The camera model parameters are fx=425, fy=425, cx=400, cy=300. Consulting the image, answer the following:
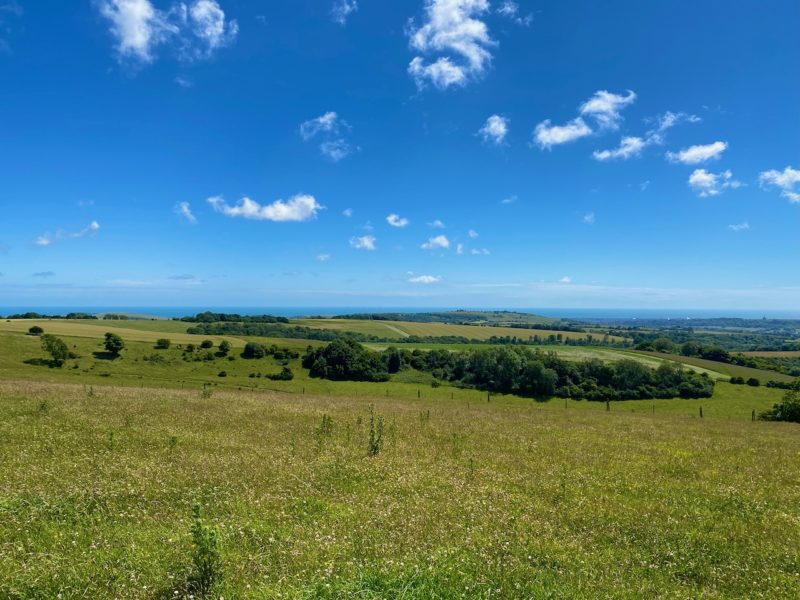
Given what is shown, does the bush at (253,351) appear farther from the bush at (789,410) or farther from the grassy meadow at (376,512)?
the bush at (789,410)

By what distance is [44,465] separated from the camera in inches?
451

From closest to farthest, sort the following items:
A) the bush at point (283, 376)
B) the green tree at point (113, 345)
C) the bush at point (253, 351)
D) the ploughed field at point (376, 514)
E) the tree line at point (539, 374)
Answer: the ploughed field at point (376, 514)
the green tree at point (113, 345)
the bush at point (283, 376)
the tree line at point (539, 374)
the bush at point (253, 351)

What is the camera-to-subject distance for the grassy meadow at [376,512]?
6.45 m

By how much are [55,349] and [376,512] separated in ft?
266

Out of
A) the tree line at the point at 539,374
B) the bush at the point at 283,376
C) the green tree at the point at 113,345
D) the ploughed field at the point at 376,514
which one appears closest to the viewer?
the ploughed field at the point at 376,514

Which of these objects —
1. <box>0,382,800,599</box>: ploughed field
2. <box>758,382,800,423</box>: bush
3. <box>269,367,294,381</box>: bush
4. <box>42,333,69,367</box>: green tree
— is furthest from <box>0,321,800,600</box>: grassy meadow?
<box>269,367,294,381</box>: bush

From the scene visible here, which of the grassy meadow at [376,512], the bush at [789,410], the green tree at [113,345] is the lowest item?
the bush at [789,410]

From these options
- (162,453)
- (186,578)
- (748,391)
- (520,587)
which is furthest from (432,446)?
(748,391)

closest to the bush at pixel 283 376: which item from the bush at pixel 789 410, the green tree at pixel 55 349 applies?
the green tree at pixel 55 349

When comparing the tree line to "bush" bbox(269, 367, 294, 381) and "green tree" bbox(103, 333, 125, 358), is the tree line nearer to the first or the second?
"bush" bbox(269, 367, 294, 381)

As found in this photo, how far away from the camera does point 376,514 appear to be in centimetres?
930

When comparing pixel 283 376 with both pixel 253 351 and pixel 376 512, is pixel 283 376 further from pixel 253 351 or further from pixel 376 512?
pixel 376 512

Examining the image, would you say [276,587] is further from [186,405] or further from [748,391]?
[748,391]

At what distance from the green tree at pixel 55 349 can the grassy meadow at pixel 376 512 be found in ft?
197
